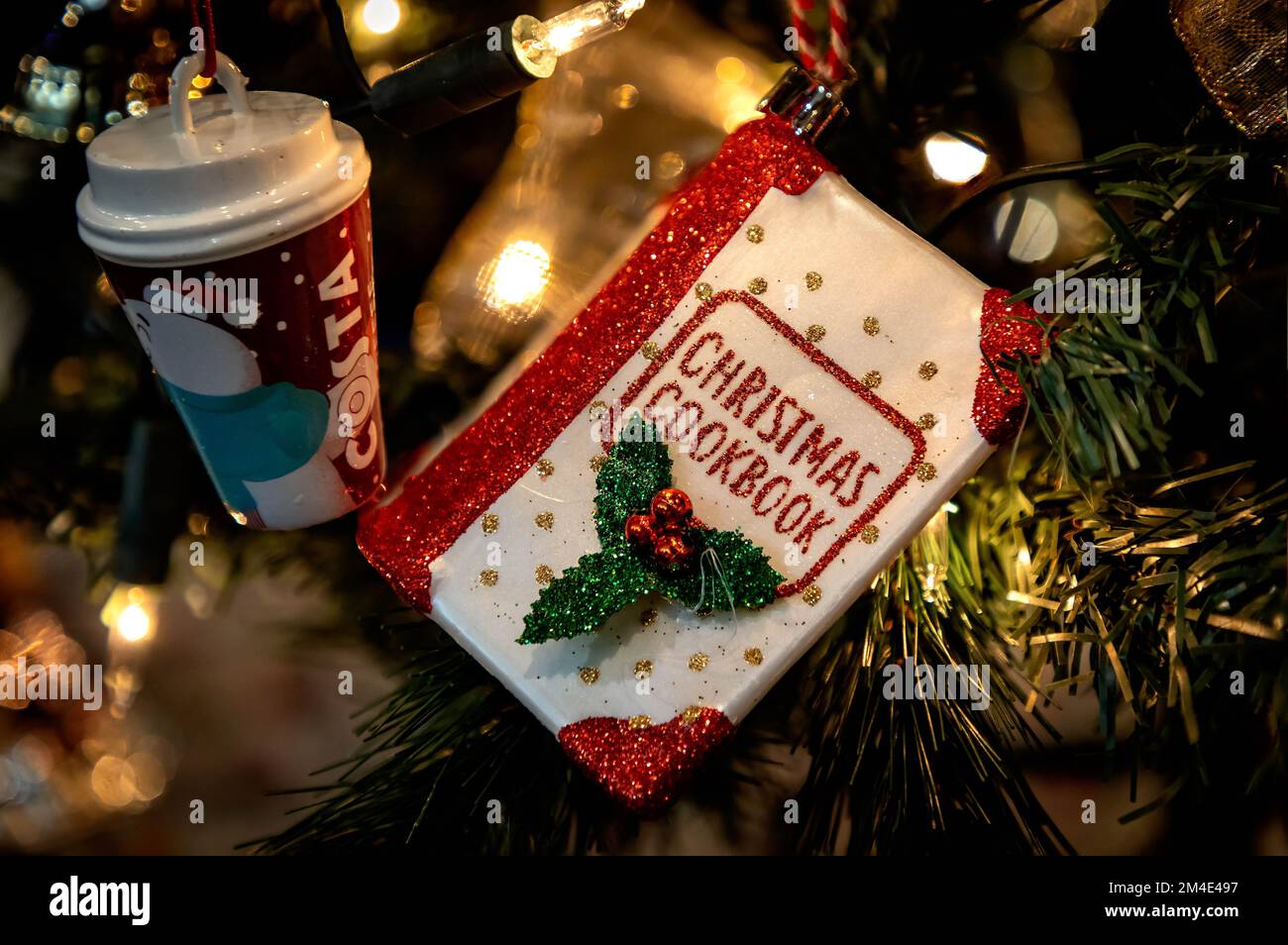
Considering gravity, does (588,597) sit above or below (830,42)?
below

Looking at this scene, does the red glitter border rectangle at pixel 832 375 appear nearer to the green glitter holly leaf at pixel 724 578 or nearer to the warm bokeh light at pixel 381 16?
the green glitter holly leaf at pixel 724 578

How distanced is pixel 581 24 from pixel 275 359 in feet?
1.03

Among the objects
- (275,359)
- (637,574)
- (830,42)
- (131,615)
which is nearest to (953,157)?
(830,42)

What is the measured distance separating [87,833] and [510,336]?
0.60m

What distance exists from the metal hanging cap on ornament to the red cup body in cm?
31

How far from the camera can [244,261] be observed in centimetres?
53

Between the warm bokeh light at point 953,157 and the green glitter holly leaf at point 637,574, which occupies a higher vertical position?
the warm bokeh light at point 953,157

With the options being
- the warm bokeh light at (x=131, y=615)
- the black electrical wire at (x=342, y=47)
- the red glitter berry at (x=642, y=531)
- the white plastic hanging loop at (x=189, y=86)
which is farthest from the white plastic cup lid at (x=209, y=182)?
the warm bokeh light at (x=131, y=615)

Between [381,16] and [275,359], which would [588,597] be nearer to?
[275,359]

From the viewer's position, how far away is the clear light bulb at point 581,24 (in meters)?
0.66

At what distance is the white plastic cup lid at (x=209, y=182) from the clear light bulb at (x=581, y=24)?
18 centimetres

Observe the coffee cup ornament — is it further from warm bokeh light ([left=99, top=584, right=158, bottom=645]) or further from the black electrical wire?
warm bokeh light ([left=99, top=584, right=158, bottom=645])
